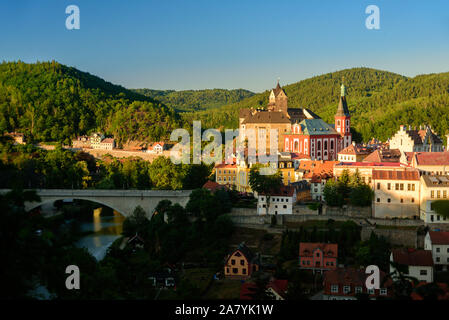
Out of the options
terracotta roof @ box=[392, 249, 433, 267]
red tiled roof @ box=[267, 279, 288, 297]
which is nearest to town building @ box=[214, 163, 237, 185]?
red tiled roof @ box=[267, 279, 288, 297]

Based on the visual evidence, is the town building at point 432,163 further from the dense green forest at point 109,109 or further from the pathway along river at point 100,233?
the dense green forest at point 109,109

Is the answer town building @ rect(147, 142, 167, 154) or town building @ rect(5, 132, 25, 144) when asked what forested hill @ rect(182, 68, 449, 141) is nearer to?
town building @ rect(147, 142, 167, 154)

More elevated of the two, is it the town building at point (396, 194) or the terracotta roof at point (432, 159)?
the terracotta roof at point (432, 159)

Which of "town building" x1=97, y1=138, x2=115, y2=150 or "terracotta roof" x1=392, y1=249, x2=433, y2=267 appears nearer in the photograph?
"terracotta roof" x1=392, y1=249, x2=433, y2=267

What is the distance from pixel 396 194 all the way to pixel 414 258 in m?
9.24

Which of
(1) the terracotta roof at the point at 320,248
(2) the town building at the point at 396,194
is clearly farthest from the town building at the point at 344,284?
(2) the town building at the point at 396,194

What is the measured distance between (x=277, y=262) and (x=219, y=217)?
7493 millimetres

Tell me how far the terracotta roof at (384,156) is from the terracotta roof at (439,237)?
15.5 metres

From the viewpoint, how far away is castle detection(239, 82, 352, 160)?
63.6m

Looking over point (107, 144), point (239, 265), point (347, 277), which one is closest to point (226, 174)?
point (239, 265)

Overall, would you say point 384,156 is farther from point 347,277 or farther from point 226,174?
point 347,277

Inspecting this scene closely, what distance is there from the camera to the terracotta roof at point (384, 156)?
4779 centimetres

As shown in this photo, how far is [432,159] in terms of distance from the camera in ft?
134

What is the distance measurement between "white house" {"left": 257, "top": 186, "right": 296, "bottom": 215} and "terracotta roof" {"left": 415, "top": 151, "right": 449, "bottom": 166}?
9.36 metres
